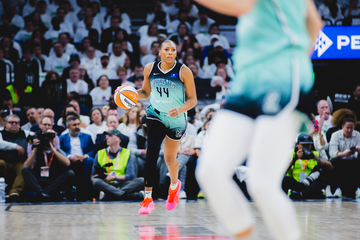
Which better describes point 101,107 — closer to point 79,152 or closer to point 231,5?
point 79,152

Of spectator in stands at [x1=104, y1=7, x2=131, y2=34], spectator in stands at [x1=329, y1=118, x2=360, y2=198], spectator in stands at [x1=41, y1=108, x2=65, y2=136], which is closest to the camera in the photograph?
spectator in stands at [x1=41, y1=108, x2=65, y2=136]

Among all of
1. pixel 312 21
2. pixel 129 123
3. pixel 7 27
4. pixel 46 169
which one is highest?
pixel 7 27

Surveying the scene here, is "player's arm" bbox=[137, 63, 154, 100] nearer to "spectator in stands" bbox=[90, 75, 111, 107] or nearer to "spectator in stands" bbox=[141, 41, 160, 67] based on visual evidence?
"spectator in stands" bbox=[90, 75, 111, 107]

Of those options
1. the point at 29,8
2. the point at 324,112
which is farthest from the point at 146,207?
the point at 29,8

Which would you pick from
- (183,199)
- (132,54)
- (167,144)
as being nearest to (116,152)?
(183,199)

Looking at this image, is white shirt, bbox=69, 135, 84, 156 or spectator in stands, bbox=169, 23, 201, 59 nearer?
white shirt, bbox=69, 135, 84, 156

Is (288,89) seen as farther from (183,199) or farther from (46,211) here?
(183,199)

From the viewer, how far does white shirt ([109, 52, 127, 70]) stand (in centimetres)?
1180

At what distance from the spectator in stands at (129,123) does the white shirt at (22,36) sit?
17.0ft

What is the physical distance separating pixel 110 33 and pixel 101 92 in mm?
2952

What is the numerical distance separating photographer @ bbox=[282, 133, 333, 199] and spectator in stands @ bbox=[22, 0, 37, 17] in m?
9.60

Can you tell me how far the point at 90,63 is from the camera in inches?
465

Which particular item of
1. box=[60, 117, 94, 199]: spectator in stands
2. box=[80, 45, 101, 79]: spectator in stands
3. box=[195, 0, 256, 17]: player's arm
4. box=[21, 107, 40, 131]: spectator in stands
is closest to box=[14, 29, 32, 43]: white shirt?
box=[80, 45, 101, 79]: spectator in stands

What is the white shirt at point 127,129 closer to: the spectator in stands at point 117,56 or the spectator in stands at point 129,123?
the spectator in stands at point 129,123
